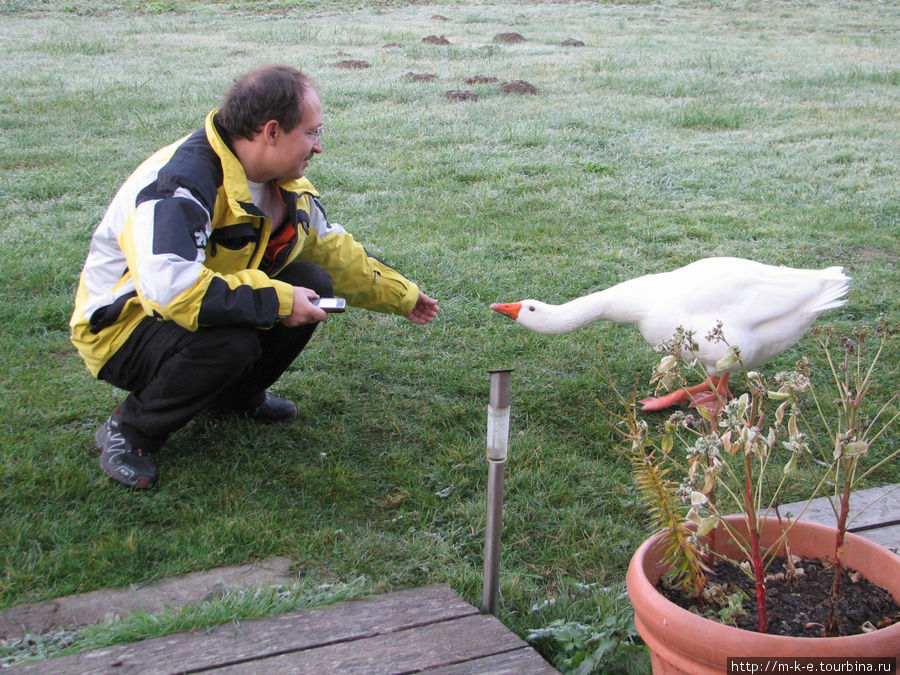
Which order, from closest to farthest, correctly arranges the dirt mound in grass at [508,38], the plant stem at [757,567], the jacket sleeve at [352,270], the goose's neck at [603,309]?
the plant stem at [757,567], the jacket sleeve at [352,270], the goose's neck at [603,309], the dirt mound in grass at [508,38]

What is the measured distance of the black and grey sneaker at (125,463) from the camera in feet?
10.1

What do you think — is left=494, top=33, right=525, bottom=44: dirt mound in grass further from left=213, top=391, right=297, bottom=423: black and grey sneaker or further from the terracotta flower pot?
the terracotta flower pot

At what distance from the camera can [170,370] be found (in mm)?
3023

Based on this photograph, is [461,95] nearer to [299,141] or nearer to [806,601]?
[299,141]

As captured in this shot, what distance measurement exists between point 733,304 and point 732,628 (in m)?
2.18

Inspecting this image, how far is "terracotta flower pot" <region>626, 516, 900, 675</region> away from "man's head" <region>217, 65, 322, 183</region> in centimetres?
183

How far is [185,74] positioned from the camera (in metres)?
11.4

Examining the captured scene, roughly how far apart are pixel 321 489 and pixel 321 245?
1008 millimetres

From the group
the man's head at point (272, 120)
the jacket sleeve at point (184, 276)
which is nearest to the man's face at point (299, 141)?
the man's head at point (272, 120)

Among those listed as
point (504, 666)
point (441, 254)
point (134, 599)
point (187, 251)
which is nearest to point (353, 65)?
point (441, 254)

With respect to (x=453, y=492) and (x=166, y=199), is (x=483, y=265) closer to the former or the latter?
(x=453, y=492)

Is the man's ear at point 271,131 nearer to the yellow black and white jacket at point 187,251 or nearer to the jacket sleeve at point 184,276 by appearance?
the yellow black and white jacket at point 187,251

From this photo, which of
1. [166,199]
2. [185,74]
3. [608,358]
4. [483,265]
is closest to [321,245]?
[166,199]

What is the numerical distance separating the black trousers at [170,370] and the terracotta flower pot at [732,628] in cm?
158
